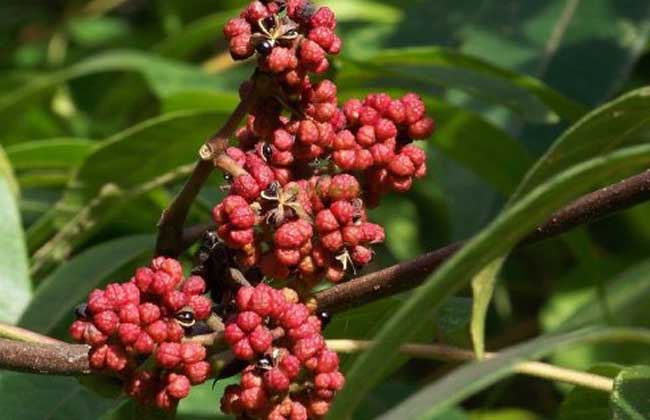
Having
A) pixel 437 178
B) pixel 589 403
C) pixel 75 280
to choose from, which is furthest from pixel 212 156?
pixel 437 178

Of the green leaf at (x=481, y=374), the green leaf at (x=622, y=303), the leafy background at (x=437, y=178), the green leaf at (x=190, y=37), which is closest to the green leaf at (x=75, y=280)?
the leafy background at (x=437, y=178)

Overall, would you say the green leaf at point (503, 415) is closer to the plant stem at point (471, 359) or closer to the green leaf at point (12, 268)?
the green leaf at point (12, 268)

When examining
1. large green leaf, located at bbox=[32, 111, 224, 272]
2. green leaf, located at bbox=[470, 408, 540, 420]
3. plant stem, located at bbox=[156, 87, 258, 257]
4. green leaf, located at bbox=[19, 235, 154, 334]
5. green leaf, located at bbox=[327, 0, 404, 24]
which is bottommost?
plant stem, located at bbox=[156, 87, 258, 257]

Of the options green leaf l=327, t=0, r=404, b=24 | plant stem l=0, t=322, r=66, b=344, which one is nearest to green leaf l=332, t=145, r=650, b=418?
plant stem l=0, t=322, r=66, b=344

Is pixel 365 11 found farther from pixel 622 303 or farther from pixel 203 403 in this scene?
pixel 203 403

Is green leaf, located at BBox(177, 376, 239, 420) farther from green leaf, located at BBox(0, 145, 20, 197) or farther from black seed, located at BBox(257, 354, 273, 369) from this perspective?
black seed, located at BBox(257, 354, 273, 369)

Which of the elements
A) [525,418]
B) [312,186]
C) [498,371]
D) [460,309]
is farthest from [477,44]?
[498,371]

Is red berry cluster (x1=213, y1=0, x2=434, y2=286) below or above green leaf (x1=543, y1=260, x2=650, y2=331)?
below

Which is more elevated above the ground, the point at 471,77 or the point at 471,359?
the point at 471,77
